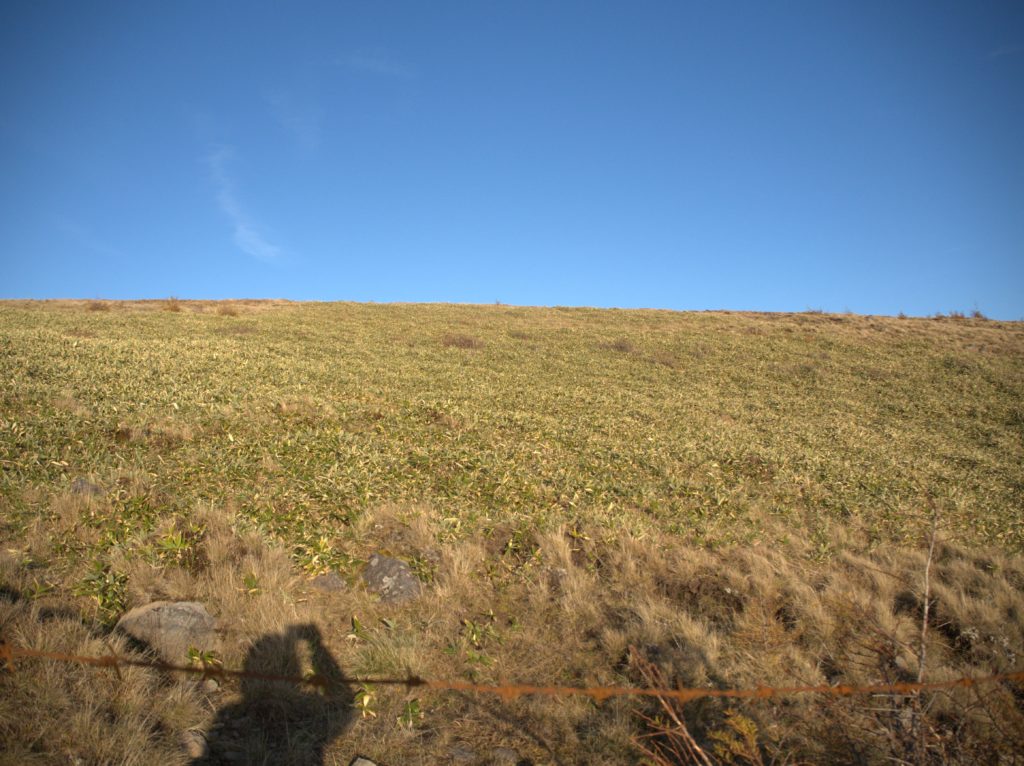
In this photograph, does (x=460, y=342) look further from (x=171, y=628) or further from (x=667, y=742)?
(x=667, y=742)

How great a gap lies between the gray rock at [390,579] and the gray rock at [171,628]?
73.4 inches

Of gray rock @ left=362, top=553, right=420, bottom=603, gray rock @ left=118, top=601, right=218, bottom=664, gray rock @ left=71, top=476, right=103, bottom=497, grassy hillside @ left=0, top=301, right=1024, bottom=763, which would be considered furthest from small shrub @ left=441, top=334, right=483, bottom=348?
gray rock @ left=118, top=601, right=218, bottom=664

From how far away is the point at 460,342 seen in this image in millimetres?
29438

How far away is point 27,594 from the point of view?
212 inches

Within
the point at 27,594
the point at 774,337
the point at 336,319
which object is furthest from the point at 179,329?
the point at 774,337

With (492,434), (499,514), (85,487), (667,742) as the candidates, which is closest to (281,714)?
(667,742)

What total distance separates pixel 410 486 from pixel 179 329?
22.9m

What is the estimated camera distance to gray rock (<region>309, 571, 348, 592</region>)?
259 inches

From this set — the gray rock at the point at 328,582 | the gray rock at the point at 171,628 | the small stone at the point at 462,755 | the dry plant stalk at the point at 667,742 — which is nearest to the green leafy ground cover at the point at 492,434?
the gray rock at the point at 328,582

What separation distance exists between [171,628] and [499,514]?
197 inches

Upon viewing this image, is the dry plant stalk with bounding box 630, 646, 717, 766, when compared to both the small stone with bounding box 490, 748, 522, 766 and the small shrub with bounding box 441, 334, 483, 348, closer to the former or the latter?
the small stone with bounding box 490, 748, 522, 766

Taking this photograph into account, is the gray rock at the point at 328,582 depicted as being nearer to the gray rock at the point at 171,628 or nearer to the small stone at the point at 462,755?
the gray rock at the point at 171,628

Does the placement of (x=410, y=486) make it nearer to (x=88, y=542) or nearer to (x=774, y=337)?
(x=88, y=542)

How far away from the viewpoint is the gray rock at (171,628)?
498 cm
